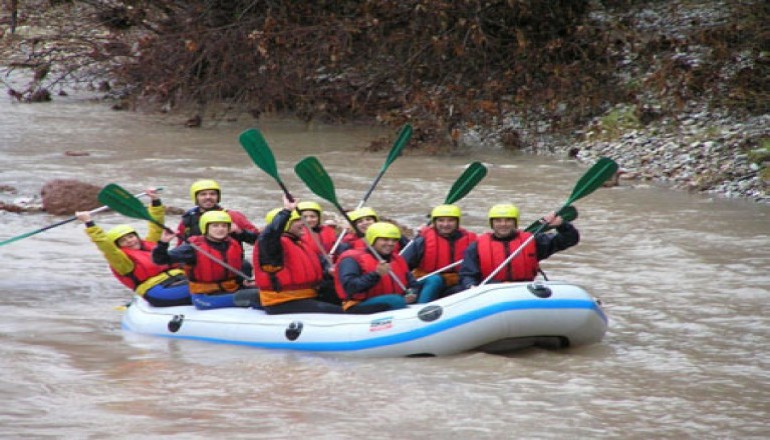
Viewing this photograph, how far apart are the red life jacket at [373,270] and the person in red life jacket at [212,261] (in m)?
0.72

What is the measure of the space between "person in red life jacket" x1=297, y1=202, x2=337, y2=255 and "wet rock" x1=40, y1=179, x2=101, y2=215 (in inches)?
160

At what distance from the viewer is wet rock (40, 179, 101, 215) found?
12.1 metres

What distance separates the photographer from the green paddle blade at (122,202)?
8.38 m

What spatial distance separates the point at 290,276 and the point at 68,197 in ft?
16.4

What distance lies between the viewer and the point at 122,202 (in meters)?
8.45

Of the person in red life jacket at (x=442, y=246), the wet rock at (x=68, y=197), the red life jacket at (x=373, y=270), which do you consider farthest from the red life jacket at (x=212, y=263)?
the wet rock at (x=68, y=197)

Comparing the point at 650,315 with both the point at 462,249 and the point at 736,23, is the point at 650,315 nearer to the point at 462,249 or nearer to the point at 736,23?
the point at 462,249

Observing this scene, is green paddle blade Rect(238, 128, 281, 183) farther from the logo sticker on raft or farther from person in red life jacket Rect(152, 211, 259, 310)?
the logo sticker on raft

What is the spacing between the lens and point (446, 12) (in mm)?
16734

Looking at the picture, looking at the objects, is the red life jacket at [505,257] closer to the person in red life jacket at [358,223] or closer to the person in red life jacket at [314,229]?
the person in red life jacket at [358,223]

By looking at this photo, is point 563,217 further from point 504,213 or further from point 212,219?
point 212,219

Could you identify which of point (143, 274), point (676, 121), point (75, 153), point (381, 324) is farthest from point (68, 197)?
point (676, 121)

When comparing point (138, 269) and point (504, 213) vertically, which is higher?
point (504, 213)

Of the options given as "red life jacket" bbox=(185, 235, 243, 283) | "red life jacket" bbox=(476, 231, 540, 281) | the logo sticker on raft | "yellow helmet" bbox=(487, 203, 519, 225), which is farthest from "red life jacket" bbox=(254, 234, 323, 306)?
"yellow helmet" bbox=(487, 203, 519, 225)
